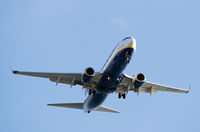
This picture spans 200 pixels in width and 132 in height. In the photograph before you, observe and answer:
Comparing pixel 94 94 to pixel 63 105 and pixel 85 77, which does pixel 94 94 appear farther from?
pixel 63 105

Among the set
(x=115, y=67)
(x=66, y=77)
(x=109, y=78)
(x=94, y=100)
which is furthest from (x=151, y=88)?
(x=66, y=77)

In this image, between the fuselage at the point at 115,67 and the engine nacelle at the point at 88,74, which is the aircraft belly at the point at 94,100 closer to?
the fuselage at the point at 115,67

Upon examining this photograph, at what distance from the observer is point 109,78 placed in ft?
111

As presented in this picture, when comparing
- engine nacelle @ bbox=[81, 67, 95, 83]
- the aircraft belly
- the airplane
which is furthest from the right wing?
the aircraft belly

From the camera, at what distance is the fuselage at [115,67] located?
32.4 metres

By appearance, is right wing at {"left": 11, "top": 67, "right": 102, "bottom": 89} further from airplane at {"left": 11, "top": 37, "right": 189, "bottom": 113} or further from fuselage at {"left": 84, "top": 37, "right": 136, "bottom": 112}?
fuselage at {"left": 84, "top": 37, "right": 136, "bottom": 112}

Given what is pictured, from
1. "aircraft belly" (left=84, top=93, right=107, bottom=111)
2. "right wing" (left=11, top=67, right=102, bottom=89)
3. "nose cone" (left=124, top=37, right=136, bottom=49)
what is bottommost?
"aircraft belly" (left=84, top=93, right=107, bottom=111)

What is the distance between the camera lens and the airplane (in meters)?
32.7

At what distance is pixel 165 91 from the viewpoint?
41.9 m

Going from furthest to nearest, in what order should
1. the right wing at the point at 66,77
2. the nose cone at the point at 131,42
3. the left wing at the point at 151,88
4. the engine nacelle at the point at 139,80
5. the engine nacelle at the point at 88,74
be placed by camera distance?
the left wing at the point at 151,88 → the engine nacelle at the point at 139,80 → the right wing at the point at 66,77 → the engine nacelle at the point at 88,74 → the nose cone at the point at 131,42

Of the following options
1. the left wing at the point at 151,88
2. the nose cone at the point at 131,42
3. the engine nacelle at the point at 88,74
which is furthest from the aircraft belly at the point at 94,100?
the nose cone at the point at 131,42

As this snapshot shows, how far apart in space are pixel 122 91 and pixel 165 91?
633 cm

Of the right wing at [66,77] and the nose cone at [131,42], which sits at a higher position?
the nose cone at [131,42]

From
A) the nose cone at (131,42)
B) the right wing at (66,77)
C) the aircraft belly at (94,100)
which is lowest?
the aircraft belly at (94,100)
